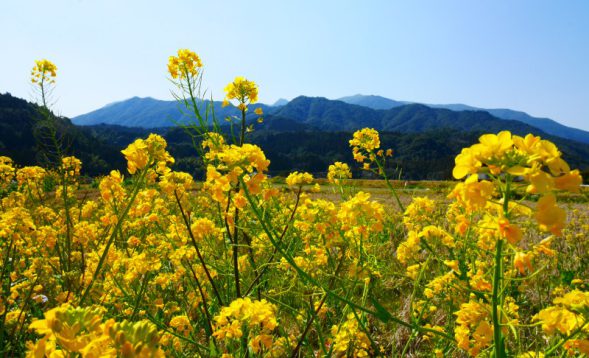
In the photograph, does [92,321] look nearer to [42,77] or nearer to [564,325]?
[564,325]

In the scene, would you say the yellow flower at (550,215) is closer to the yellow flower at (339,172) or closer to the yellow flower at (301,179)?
the yellow flower at (301,179)

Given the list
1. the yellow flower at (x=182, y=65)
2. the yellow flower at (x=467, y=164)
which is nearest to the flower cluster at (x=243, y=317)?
the yellow flower at (x=467, y=164)

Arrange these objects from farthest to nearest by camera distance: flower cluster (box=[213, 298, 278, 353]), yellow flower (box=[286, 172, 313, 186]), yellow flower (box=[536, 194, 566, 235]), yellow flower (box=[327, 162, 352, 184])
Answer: yellow flower (box=[327, 162, 352, 184]), yellow flower (box=[286, 172, 313, 186]), flower cluster (box=[213, 298, 278, 353]), yellow flower (box=[536, 194, 566, 235])

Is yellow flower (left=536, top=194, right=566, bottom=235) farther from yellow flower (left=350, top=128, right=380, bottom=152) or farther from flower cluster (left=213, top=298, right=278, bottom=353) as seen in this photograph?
yellow flower (left=350, top=128, right=380, bottom=152)

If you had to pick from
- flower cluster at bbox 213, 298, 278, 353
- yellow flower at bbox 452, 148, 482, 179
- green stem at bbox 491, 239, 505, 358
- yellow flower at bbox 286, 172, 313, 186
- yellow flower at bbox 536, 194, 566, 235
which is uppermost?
yellow flower at bbox 452, 148, 482, 179

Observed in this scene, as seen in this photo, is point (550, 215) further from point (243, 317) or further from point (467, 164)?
point (243, 317)

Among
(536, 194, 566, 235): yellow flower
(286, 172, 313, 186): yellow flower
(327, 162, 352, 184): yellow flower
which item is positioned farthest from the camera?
(327, 162, 352, 184): yellow flower

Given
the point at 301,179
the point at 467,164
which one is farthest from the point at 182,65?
the point at 467,164

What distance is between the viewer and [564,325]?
4.93 feet

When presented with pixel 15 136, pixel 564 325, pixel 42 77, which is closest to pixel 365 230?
pixel 564 325

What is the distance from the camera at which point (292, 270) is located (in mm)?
3125

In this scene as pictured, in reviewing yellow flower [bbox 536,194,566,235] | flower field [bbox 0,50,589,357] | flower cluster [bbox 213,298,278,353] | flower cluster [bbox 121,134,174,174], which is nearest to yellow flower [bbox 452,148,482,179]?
flower field [bbox 0,50,589,357]

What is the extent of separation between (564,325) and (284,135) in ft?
596

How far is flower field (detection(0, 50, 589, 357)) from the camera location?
47.9 inches
